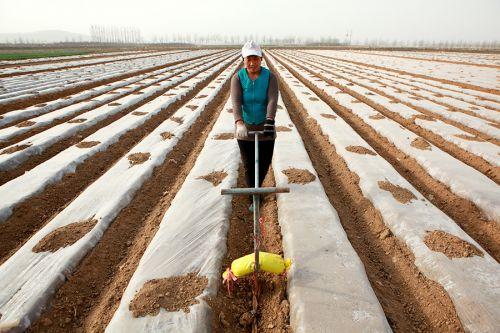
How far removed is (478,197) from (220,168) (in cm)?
385

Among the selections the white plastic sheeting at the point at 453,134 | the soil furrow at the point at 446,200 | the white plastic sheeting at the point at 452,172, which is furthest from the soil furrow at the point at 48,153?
the white plastic sheeting at the point at 453,134

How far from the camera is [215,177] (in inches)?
179

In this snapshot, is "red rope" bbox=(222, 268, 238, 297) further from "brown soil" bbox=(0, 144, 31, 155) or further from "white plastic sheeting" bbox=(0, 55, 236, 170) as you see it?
"brown soil" bbox=(0, 144, 31, 155)

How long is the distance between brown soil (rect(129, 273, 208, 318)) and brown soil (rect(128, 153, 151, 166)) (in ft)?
10.2

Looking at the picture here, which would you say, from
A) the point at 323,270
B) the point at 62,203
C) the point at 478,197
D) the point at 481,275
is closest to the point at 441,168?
the point at 478,197

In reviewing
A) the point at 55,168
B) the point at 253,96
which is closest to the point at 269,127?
the point at 253,96

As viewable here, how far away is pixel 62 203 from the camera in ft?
13.7

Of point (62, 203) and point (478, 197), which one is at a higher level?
point (478, 197)

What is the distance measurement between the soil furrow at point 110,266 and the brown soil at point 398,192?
3.20m

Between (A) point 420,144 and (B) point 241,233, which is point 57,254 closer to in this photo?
(B) point 241,233

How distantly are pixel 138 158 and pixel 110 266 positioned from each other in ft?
8.80

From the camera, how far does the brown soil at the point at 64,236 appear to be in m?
2.97

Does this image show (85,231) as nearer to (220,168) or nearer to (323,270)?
(220,168)

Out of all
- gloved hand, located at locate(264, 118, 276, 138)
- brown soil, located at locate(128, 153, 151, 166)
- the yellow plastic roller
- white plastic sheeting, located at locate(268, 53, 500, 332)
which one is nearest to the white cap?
gloved hand, located at locate(264, 118, 276, 138)
